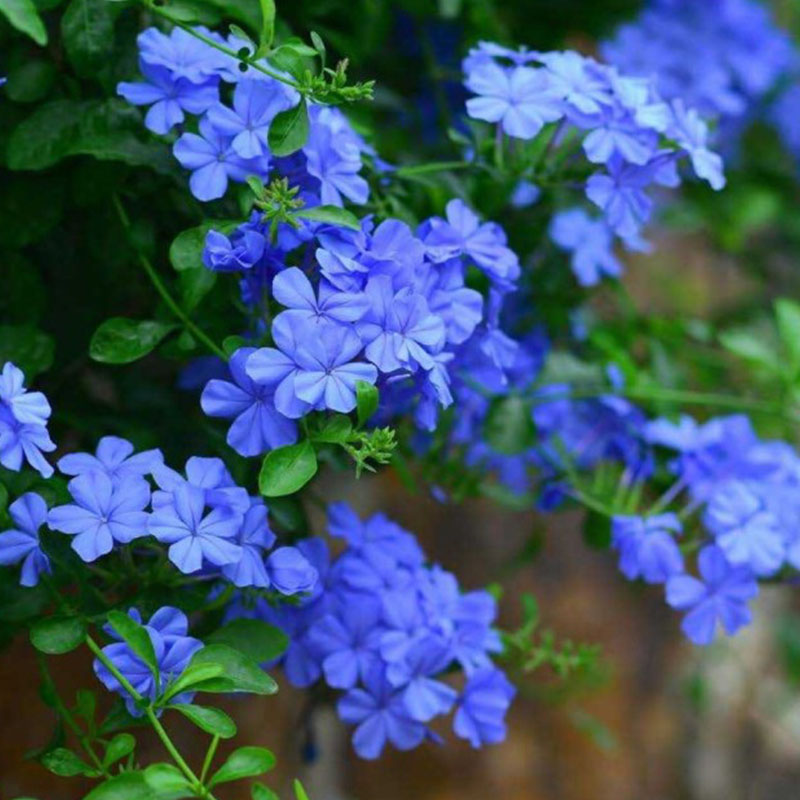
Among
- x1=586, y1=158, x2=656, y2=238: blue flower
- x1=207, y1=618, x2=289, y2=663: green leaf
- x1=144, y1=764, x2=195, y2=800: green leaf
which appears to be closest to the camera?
x1=144, y1=764, x2=195, y2=800: green leaf

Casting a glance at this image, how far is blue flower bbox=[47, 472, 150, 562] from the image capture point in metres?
0.70

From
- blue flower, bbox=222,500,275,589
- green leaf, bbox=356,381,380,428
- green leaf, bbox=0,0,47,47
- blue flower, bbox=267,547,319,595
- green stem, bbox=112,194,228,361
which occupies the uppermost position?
green leaf, bbox=0,0,47,47

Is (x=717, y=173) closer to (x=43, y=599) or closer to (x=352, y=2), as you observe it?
(x=352, y=2)

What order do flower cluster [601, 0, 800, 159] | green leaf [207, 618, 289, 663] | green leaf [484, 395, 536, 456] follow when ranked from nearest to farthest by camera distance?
green leaf [207, 618, 289, 663]
green leaf [484, 395, 536, 456]
flower cluster [601, 0, 800, 159]

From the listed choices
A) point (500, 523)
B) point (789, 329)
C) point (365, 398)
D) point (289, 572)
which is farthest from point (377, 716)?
point (500, 523)

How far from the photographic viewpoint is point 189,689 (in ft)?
2.29

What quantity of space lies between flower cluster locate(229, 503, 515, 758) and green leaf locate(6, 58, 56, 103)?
0.36 meters

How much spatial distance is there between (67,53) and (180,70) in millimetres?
90

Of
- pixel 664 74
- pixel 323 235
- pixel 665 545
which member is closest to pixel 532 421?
pixel 665 545

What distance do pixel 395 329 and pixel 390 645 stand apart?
0.79ft

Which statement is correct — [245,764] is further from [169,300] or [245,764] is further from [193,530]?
[169,300]

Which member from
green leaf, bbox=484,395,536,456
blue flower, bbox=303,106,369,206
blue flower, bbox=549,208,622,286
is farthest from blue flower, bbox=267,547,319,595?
blue flower, bbox=549,208,622,286

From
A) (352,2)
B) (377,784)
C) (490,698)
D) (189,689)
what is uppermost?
(352,2)

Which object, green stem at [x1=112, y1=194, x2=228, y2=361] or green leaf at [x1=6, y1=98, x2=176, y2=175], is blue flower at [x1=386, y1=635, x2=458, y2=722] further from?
green leaf at [x1=6, y1=98, x2=176, y2=175]
